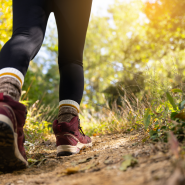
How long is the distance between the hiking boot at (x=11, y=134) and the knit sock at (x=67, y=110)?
454 millimetres

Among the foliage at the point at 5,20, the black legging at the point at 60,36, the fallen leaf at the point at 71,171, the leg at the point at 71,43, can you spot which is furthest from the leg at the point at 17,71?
the foliage at the point at 5,20

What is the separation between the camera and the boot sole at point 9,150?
35.9 inches

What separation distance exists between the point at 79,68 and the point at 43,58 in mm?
16356

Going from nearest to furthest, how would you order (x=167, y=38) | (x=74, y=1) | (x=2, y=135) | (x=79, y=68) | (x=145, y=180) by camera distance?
(x=145, y=180) < (x=2, y=135) < (x=74, y=1) < (x=79, y=68) < (x=167, y=38)

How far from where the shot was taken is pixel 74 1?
1.47 metres

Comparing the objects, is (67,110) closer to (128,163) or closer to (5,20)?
(128,163)

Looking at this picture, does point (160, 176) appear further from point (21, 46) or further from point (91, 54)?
point (91, 54)

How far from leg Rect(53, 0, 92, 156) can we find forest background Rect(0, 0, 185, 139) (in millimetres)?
370

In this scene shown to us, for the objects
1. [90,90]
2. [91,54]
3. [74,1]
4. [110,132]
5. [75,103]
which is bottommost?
[110,132]

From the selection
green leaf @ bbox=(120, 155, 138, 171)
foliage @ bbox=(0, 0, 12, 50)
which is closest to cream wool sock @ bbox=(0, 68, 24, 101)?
green leaf @ bbox=(120, 155, 138, 171)

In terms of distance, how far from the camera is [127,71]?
5.80ft

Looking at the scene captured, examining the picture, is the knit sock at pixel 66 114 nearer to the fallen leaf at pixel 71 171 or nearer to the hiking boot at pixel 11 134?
the hiking boot at pixel 11 134

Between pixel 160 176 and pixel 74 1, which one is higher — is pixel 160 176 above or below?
below

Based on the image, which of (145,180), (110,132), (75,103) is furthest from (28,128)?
(145,180)
